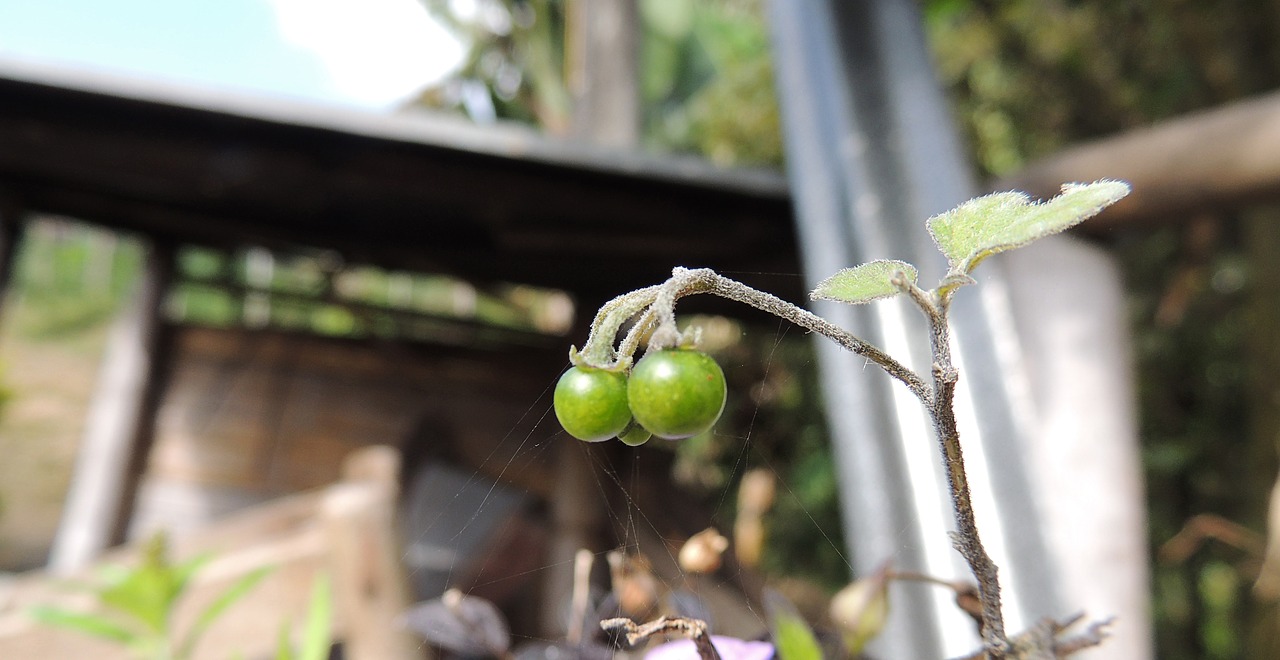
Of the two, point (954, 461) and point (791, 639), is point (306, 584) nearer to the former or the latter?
point (791, 639)

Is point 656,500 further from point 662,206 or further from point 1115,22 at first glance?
point 1115,22

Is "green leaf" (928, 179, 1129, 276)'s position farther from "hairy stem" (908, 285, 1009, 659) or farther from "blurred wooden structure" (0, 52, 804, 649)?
"blurred wooden structure" (0, 52, 804, 649)

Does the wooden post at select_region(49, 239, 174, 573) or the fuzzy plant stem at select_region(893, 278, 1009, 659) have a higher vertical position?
the wooden post at select_region(49, 239, 174, 573)

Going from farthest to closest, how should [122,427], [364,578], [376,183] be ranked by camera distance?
[122,427]
[376,183]
[364,578]

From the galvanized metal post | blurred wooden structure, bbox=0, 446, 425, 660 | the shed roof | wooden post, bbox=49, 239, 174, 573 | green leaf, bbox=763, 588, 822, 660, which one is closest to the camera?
green leaf, bbox=763, 588, 822, 660

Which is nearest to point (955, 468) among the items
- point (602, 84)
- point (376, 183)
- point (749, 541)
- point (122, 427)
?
point (749, 541)

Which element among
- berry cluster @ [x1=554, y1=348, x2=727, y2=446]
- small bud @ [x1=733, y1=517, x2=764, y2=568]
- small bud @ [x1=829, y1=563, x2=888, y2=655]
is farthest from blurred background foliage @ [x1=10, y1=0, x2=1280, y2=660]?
berry cluster @ [x1=554, y1=348, x2=727, y2=446]
